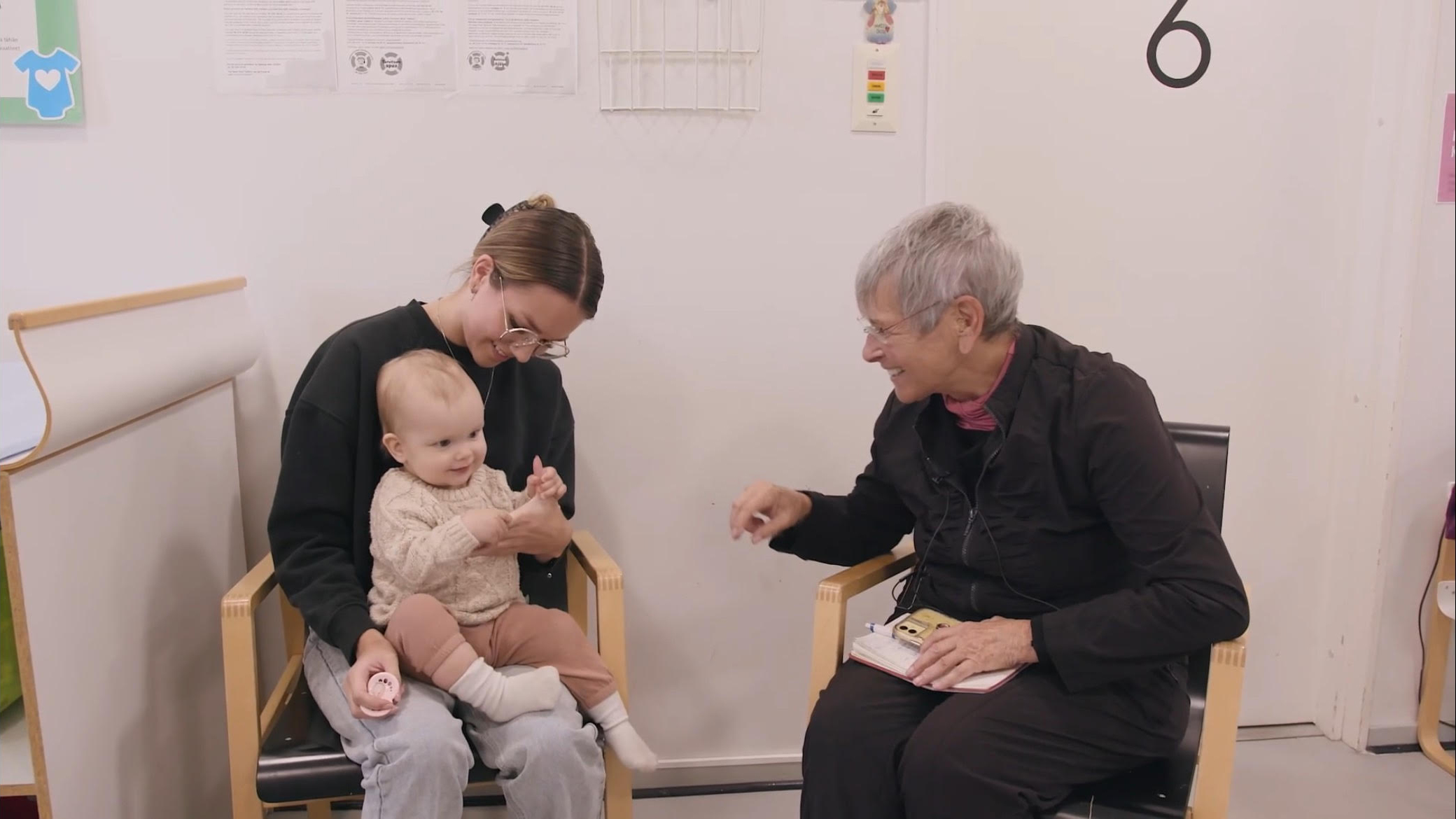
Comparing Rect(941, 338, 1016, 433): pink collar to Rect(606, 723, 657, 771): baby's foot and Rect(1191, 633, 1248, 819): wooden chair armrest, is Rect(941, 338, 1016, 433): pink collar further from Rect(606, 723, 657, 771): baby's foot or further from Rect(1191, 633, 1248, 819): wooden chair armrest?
Rect(606, 723, 657, 771): baby's foot

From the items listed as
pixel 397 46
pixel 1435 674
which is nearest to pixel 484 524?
pixel 397 46

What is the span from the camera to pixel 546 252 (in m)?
1.56

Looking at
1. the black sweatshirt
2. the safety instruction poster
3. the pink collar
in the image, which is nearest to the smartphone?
the pink collar

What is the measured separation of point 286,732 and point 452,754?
28 cm

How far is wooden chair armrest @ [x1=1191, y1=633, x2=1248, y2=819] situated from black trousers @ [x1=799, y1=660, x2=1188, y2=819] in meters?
0.08

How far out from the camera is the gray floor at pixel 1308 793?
2.13 m

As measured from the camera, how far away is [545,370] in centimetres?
181

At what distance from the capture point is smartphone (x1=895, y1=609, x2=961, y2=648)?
157 cm

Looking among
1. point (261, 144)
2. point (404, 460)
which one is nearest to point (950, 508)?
point (404, 460)

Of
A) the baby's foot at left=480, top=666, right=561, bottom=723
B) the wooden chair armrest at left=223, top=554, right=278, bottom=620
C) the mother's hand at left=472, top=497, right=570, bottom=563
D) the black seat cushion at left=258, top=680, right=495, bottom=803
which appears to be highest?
the mother's hand at left=472, top=497, right=570, bottom=563

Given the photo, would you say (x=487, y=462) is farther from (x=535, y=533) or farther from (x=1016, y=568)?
(x=1016, y=568)

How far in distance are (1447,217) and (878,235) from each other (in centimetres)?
130

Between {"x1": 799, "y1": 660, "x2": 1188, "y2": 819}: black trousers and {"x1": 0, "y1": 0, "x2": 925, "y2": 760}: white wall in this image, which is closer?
{"x1": 799, "y1": 660, "x2": 1188, "y2": 819}: black trousers

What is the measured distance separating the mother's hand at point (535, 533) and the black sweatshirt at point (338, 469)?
0.60 feet
